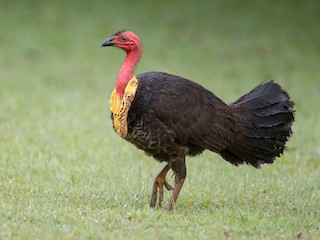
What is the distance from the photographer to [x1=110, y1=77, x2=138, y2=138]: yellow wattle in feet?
23.2

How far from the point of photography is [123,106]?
7.07m

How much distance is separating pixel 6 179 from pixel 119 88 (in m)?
2.09

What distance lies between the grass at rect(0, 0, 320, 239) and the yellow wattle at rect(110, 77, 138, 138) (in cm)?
80

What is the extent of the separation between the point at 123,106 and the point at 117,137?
4.20m

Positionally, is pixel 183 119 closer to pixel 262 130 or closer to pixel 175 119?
pixel 175 119

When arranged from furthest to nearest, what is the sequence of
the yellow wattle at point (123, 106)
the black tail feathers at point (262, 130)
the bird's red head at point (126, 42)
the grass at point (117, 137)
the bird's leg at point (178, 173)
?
the black tail feathers at point (262, 130) < the bird's red head at point (126, 42) < the bird's leg at point (178, 173) < the yellow wattle at point (123, 106) < the grass at point (117, 137)

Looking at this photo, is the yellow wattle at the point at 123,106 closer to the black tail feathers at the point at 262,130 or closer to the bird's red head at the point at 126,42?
the bird's red head at the point at 126,42

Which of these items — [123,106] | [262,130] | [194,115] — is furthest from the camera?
[262,130]

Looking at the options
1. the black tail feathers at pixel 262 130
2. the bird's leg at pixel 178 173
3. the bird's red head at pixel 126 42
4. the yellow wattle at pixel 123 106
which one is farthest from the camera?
the black tail feathers at pixel 262 130

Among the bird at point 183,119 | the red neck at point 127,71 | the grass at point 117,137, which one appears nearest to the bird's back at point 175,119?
the bird at point 183,119

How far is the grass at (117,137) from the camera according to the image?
648cm

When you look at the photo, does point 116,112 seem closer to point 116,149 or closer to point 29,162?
point 29,162

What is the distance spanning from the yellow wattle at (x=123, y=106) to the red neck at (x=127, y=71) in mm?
44

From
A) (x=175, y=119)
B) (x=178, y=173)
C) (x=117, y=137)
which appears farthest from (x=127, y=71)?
(x=117, y=137)
